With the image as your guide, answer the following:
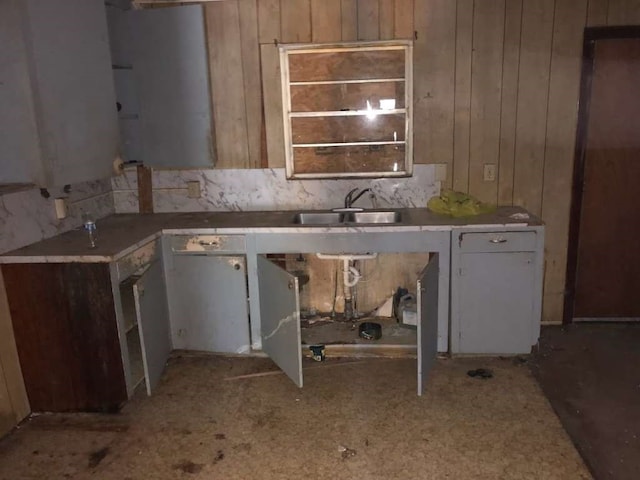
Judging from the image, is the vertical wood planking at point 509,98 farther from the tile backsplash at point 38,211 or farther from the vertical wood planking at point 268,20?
the tile backsplash at point 38,211

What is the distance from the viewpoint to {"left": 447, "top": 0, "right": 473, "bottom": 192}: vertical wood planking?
3.37 m

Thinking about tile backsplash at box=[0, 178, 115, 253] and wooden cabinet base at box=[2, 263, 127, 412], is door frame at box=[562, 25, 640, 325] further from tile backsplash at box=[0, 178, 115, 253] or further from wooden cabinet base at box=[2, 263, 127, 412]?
tile backsplash at box=[0, 178, 115, 253]

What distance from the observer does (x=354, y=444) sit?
8.18ft

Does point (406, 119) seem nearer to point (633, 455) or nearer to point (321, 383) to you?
point (321, 383)

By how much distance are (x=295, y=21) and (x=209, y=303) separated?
5.99 ft

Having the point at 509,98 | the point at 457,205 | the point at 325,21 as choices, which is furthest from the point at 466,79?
the point at 325,21

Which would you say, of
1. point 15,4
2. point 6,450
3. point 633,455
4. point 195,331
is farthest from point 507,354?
point 15,4

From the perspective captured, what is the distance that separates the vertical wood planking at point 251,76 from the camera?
11.3ft

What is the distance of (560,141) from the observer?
11.5 ft

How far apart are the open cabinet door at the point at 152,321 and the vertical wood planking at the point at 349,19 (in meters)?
1.81

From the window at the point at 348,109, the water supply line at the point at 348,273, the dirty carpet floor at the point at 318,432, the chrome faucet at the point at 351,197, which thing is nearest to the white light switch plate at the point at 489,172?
the window at the point at 348,109

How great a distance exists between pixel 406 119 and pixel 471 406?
178 centimetres

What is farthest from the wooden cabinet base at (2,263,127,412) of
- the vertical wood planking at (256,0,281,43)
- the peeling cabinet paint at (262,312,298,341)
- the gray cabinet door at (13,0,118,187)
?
the vertical wood planking at (256,0,281,43)

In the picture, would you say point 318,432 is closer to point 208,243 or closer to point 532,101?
point 208,243
